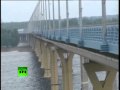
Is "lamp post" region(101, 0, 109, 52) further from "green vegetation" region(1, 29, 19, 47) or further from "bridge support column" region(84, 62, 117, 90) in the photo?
"green vegetation" region(1, 29, 19, 47)

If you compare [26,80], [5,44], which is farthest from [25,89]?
[5,44]

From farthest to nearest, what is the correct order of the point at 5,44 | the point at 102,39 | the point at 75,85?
1. the point at 5,44
2. the point at 75,85
3. the point at 102,39

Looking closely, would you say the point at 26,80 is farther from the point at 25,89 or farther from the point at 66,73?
the point at 66,73

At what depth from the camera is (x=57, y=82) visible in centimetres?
4009

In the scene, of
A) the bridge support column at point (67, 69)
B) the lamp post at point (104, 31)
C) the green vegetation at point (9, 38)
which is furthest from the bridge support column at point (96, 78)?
the green vegetation at point (9, 38)

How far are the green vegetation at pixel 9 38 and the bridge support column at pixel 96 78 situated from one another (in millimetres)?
104865

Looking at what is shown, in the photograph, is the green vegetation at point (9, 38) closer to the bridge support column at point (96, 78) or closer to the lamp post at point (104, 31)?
the bridge support column at point (96, 78)

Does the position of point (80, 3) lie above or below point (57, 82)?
above

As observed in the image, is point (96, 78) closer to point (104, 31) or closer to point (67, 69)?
point (104, 31)

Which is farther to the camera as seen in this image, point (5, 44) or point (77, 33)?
point (5, 44)

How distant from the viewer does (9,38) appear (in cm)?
12681

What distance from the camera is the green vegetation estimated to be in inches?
4823

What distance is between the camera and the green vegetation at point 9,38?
122m

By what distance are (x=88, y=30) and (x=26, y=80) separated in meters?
33.1
